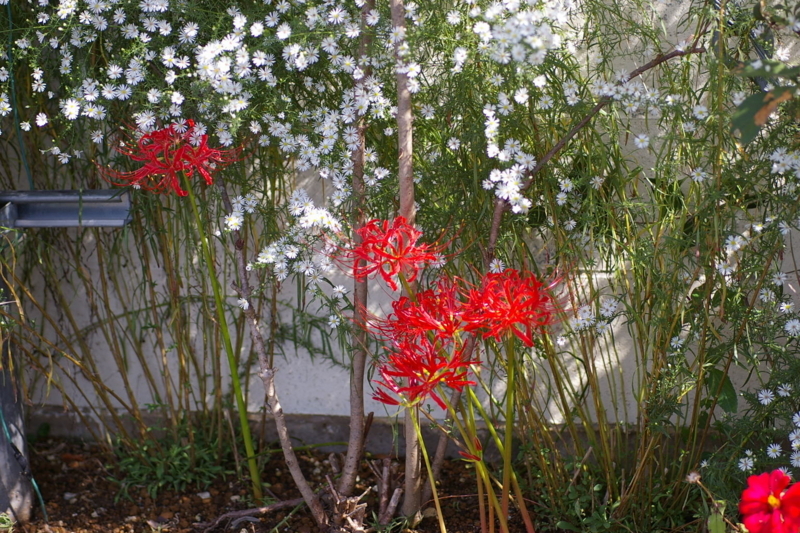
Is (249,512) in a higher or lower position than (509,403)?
lower

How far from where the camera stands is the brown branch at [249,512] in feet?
7.64

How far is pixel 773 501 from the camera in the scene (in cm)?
151

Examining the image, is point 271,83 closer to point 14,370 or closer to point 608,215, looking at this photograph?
point 608,215

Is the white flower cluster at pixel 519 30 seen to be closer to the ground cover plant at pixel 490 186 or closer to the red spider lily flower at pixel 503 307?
the ground cover plant at pixel 490 186

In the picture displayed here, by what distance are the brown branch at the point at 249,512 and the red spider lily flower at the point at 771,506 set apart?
1.30 metres

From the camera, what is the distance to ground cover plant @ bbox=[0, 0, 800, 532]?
1781mm

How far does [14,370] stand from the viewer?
8.30 ft

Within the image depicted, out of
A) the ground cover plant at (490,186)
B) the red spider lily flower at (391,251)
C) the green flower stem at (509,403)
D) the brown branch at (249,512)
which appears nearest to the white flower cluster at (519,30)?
the ground cover plant at (490,186)

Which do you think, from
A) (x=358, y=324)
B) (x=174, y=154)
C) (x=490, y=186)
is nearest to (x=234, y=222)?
(x=174, y=154)

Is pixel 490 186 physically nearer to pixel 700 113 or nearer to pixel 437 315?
pixel 437 315

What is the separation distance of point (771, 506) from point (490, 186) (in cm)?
86

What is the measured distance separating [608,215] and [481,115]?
1.40ft

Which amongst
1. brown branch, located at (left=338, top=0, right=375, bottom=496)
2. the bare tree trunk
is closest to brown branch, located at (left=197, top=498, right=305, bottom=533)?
brown branch, located at (left=338, top=0, right=375, bottom=496)

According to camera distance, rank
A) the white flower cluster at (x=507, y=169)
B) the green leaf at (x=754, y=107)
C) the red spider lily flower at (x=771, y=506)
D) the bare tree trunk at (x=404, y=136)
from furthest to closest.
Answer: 1. the bare tree trunk at (x=404, y=136)
2. the white flower cluster at (x=507, y=169)
3. the red spider lily flower at (x=771, y=506)
4. the green leaf at (x=754, y=107)
